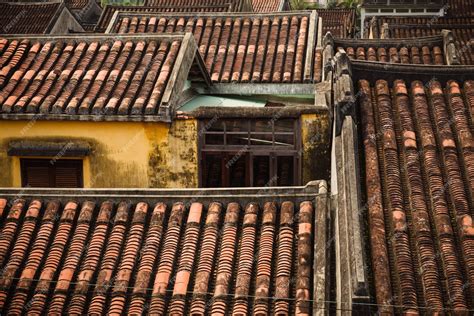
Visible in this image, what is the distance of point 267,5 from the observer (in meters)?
51.0

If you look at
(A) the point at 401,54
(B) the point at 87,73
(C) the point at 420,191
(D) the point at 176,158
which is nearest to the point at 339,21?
(A) the point at 401,54

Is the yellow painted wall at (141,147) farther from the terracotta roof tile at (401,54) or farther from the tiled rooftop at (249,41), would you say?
the terracotta roof tile at (401,54)

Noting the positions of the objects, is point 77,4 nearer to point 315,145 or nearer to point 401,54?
point 401,54

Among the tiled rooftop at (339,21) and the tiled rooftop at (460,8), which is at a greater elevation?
the tiled rooftop at (339,21)

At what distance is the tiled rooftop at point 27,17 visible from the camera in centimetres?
3866

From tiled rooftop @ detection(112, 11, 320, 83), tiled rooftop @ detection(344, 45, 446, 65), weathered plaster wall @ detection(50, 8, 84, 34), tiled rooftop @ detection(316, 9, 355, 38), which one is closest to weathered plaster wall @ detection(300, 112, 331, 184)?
tiled rooftop @ detection(112, 11, 320, 83)

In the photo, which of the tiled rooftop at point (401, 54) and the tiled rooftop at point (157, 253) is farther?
the tiled rooftop at point (401, 54)

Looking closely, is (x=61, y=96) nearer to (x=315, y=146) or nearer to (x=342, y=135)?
(x=315, y=146)

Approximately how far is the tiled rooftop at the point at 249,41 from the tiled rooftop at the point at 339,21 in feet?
88.0

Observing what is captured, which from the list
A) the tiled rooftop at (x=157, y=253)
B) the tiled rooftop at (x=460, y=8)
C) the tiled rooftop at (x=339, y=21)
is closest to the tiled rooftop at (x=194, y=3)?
the tiled rooftop at (x=339, y=21)

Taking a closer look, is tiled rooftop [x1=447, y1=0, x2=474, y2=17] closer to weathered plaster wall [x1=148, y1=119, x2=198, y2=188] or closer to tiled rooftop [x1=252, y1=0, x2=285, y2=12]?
tiled rooftop [x1=252, y1=0, x2=285, y2=12]

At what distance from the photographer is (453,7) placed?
143 feet

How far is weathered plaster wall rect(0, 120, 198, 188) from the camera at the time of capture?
15531 millimetres

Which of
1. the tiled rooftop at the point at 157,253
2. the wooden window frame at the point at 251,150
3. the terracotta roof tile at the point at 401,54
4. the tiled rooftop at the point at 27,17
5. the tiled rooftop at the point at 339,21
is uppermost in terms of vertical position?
the tiled rooftop at the point at 339,21
